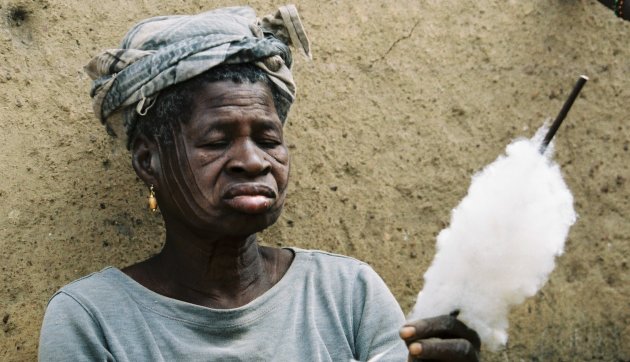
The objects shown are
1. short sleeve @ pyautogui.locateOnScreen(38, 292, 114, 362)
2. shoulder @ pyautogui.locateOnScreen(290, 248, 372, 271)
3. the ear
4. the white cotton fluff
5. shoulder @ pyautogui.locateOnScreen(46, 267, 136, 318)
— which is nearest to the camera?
the white cotton fluff

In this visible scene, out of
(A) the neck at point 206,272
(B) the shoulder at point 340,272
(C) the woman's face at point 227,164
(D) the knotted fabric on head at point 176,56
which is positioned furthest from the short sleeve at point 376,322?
(D) the knotted fabric on head at point 176,56

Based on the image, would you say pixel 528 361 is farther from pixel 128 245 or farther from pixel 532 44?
pixel 128 245

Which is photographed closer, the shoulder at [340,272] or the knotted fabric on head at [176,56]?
the knotted fabric on head at [176,56]

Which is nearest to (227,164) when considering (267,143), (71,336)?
(267,143)

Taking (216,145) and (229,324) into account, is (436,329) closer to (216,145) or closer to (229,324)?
(229,324)

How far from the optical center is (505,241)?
196 centimetres

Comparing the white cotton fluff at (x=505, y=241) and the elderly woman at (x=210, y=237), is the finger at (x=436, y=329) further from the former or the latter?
the elderly woman at (x=210, y=237)

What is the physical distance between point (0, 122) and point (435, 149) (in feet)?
4.82

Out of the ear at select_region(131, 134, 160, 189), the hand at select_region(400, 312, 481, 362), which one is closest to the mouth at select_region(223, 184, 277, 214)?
the ear at select_region(131, 134, 160, 189)

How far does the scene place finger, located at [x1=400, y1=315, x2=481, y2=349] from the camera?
201 cm

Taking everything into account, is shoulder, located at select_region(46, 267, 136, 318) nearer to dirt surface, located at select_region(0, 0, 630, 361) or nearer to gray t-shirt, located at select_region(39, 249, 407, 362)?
gray t-shirt, located at select_region(39, 249, 407, 362)

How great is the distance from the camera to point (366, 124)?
10.4 feet

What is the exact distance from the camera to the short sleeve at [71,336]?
2.26 metres

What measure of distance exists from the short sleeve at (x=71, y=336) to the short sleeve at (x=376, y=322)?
68 centimetres
